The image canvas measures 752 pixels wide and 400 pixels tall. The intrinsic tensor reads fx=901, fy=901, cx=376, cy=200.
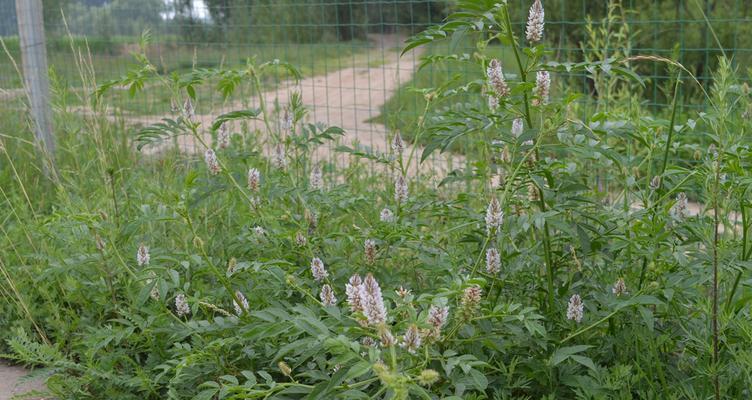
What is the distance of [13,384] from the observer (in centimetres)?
347

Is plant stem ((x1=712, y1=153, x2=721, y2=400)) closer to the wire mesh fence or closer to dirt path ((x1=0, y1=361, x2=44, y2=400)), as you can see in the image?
dirt path ((x1=0, y1=361, x2=44, y2=400))

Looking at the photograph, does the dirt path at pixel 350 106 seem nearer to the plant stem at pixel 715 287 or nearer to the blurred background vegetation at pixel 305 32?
the blurred background vegetation at pixel 305 32

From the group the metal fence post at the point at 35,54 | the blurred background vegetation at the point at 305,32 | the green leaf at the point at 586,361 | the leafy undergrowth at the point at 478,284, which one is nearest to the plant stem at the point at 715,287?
the leafy undergrowth at the point at 478,284

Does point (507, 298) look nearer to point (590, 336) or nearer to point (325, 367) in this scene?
point (590, 336)

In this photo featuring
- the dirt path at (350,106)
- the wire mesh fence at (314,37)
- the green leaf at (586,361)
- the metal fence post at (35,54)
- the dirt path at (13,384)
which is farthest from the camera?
the wire mesh fence at (314,37)

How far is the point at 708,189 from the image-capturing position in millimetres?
2469

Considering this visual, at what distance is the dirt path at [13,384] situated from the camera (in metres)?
3.35

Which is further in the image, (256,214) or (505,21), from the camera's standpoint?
(256,214)

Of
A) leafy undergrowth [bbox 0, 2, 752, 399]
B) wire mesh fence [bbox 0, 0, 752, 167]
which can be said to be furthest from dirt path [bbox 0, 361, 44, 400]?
wire mesh fence [bbox 0, 0, 752, 167]

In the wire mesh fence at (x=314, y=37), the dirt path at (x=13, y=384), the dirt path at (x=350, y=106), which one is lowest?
the dirt path at (x=13, y=384)

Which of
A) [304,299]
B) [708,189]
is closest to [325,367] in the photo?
[304,299]

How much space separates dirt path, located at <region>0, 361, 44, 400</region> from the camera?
3346 mm

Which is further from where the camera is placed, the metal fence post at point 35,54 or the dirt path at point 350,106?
the dirt path at point 350,106

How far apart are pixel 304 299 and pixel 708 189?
1.30 meters
